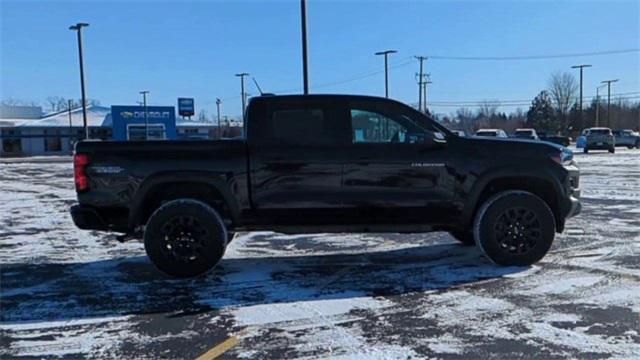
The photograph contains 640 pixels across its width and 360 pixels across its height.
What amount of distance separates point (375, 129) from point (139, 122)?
148ft

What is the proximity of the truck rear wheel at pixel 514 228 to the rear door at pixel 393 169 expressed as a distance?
441mm

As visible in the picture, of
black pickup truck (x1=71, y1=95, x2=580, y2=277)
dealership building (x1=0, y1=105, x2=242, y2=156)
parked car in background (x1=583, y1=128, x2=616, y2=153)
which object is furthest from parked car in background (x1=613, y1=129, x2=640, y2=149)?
black pickup truck (x1=71, y1=95, x2=580, y2=277)

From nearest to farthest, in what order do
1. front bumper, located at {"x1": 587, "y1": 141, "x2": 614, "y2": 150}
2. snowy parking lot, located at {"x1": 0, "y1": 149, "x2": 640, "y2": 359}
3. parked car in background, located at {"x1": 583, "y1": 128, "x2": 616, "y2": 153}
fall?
→ snowy parking lot, located at {"x1": 0, "y1": 149, "x2": 640, "y2": 359} → parked car in background, located at {"x1": 583, "y1": 128, "x2": 616, "y2": 153} → front bumper, located at {"x1": 587, "y1": 141, "x2": 614, "y2": 150}

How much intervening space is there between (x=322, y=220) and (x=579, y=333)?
293 cm

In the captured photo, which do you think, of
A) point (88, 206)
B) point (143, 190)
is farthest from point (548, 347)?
point (88, 206)

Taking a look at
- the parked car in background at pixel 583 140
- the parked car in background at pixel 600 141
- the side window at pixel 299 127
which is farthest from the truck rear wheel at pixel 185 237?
the parked car in background at pixel 583 140

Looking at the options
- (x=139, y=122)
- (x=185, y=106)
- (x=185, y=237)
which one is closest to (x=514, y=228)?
(x=185, y=237)

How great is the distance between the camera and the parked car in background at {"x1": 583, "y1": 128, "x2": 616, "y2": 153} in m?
41.7

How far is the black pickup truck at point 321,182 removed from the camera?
6332mm

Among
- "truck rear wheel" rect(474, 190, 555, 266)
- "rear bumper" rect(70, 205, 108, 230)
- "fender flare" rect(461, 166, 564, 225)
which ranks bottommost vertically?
"truck rear wheel" rect(474, 190, 555, 266)

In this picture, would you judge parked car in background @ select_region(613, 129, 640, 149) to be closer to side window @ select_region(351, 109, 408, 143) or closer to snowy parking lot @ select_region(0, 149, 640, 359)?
snowy parking lot @ select_region(0, 149, 640, 359)

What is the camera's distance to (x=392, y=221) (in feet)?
21.6

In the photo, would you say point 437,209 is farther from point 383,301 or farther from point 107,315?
point 107,315

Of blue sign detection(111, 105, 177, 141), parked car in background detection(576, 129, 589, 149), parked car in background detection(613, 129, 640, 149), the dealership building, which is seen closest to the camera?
parked car in background detection(576, 129, 589, 149)
